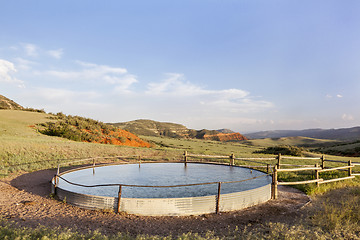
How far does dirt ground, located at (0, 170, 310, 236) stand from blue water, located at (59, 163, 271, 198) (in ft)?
6.24

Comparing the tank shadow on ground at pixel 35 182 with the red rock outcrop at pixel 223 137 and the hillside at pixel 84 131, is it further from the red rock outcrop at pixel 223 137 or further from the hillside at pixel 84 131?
the red rock outcrop at pixel 223 137

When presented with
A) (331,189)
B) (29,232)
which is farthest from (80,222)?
(331,189)

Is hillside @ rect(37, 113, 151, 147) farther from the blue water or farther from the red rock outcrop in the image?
the red rock outcrop

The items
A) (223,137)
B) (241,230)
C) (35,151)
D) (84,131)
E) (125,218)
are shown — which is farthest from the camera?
(223,137)

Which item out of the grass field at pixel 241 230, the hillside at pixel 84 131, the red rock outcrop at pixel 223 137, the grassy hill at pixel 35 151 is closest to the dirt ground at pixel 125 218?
the grass field at pixel 241 230

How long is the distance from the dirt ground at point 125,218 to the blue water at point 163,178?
6.24ft

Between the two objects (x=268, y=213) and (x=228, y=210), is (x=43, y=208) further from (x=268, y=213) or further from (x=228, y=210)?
(x=268, y=213)

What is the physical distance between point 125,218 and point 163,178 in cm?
631

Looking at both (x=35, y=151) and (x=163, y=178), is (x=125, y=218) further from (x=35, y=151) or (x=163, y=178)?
(x=35, y=151)

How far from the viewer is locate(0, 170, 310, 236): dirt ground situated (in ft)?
22.5

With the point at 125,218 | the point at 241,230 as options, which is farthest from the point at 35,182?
the point at 241,230

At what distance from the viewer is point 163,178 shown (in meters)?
13.8

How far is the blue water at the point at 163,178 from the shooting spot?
1056 centimetres

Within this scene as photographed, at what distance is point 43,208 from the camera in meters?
8.41
